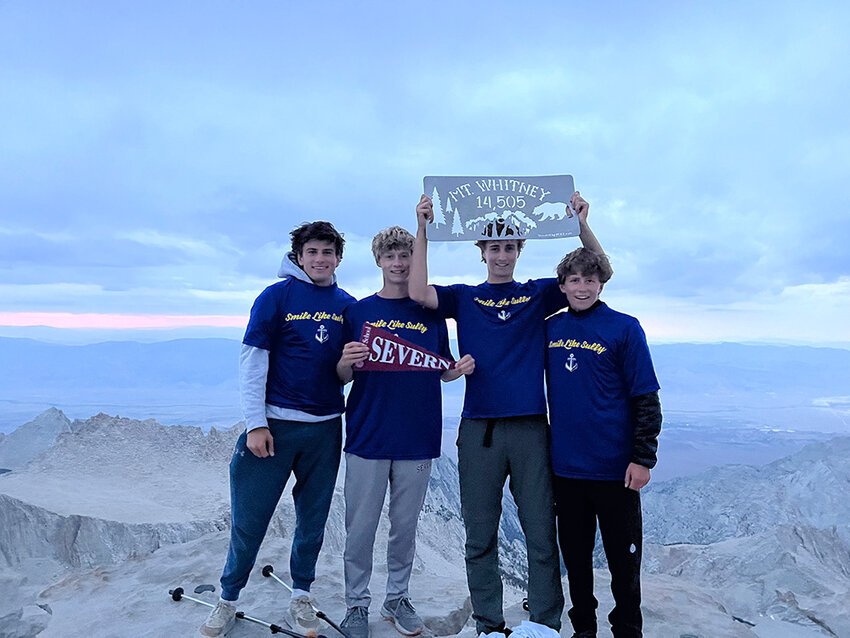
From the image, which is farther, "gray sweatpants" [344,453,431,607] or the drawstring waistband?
"gray sweatpants" [344,453,431,607]

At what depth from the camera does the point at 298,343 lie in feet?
12.0

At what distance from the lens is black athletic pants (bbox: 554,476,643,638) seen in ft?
10.6

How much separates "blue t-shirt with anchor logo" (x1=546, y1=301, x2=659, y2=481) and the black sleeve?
6 centimetres

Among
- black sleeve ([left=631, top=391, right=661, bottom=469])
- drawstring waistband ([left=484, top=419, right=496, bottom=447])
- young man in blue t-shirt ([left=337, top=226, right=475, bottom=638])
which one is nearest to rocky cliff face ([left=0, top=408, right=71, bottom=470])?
young man in blue t-shirt ([left=337, top=226, right=475, bottom=638])

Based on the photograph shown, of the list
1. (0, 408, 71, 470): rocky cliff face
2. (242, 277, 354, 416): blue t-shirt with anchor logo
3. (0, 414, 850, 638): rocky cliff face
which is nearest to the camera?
(242, 277, 354, 416): blue t-shirt with anchor logo

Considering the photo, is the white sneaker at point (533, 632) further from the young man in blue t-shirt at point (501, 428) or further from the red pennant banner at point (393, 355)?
the red pennant banner at point (393, 355)

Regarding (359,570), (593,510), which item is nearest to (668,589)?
(593,510)

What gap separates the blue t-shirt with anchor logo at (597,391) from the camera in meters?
3.20

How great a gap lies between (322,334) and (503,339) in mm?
1170

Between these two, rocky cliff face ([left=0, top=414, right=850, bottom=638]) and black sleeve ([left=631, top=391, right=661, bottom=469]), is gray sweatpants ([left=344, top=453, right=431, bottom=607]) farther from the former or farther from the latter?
black sleeve ([left=631, top=391, right=661, bottom=469])

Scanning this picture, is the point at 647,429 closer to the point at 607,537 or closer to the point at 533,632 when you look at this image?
the point at 607,537

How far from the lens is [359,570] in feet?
12.3

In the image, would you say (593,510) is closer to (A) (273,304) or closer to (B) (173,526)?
(A) (273,304)

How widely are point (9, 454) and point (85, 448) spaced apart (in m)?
4.39
